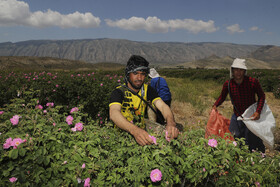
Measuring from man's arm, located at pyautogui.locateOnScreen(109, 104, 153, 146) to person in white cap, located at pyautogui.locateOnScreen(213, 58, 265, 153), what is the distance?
2358 mm

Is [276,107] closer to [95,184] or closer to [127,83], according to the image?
[127,83]

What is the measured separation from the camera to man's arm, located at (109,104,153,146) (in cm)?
125

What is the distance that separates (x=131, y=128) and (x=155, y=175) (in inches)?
19.1

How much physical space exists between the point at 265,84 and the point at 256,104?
495 inches

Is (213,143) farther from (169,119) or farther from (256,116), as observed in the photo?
(256,116)

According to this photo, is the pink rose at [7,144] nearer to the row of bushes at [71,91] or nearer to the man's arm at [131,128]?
the man's arm at [131,128]

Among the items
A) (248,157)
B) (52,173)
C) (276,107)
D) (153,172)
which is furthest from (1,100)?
(276,107)

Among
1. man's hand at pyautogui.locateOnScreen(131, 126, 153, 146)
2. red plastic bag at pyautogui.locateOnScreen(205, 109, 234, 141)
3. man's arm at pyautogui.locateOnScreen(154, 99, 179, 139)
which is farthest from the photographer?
red plastic bag at pyautogui.locateOnScreen(205, 109, 234, 141)

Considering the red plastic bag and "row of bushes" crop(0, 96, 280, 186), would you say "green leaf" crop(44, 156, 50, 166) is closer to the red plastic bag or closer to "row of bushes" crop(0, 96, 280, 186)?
"row of bushes" crop(0, 96, 280, 186)

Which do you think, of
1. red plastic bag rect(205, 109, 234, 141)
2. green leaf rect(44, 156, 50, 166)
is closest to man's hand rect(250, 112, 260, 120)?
red plastic bag rect(205, 109, 234, 141)

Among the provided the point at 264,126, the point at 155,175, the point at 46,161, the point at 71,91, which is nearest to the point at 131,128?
the point at 155,175

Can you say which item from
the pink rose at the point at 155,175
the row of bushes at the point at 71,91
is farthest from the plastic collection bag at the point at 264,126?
the row of bushes at the point at 71,91

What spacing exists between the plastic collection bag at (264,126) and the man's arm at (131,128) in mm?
2368

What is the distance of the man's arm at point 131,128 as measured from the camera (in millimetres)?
1251
